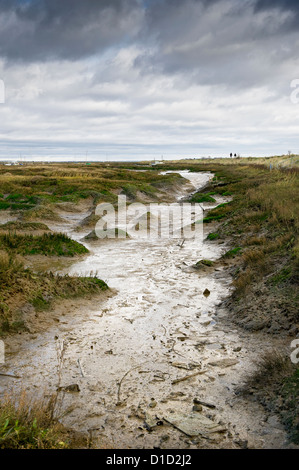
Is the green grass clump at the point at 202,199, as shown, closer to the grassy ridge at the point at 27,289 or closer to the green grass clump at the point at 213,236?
the green grass clump at the point at 213,236

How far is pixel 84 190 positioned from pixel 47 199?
470 cm

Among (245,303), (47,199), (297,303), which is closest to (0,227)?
(47,199)

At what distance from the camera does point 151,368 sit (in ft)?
16.9

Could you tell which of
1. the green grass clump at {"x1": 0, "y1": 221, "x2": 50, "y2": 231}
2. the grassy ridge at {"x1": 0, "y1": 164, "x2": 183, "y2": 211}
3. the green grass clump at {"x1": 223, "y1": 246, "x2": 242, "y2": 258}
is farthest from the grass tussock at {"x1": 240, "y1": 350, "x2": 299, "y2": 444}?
the grassy ridge at {"x1": 0, "y1": 164, "x2": 183, "y2": 211}

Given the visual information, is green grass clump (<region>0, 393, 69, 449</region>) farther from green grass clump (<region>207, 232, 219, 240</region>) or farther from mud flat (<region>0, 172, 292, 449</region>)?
green grass clump (<region>207, 232, 219, 240</region>)

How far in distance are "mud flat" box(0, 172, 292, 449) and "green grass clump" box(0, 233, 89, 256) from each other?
392 centimetres

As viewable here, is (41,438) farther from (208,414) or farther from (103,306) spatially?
(103,306)

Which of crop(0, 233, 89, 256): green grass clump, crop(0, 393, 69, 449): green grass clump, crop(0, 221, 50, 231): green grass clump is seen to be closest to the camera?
crop(0, 393, 69, 449): green grass clump

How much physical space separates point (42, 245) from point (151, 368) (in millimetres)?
8166

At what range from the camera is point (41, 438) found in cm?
328

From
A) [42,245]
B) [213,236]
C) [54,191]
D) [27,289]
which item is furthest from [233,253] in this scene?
[54,191]

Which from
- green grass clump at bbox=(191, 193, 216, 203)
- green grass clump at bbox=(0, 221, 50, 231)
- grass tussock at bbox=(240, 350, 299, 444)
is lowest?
grass tussock at bbox=(240, 350, 299, 444)

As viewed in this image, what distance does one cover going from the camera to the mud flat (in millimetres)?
3762

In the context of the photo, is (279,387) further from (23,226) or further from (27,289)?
(23,226)
